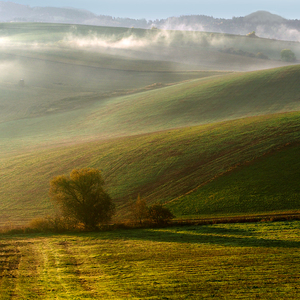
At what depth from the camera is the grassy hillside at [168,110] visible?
60406 millimetres

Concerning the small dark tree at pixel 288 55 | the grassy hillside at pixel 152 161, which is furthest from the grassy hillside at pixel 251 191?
the small dark tree at pixel 288 55

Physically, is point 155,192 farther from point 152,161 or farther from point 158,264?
point 158,264

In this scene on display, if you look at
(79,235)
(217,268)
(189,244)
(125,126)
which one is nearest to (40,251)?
(79,235)

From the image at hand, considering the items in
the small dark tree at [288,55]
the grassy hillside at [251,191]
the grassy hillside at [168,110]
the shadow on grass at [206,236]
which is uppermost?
the small dark tree at [288,55]

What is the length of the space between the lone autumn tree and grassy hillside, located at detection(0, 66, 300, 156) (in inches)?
1177

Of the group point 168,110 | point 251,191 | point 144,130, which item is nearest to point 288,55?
point 168,110

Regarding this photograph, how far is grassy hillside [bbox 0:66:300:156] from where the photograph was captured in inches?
2378

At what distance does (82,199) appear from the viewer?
2806cm

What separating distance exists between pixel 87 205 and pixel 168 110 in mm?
43387

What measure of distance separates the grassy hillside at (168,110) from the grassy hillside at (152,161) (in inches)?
371

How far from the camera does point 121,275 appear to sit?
56.4 feet

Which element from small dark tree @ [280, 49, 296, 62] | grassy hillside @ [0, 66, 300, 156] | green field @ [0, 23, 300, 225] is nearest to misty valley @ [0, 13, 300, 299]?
green field @ [0, 23, 300, 225]

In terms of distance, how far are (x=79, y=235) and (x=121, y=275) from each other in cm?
910

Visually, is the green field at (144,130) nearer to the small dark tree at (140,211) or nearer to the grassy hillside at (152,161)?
the grassy hillside at (152,161)
